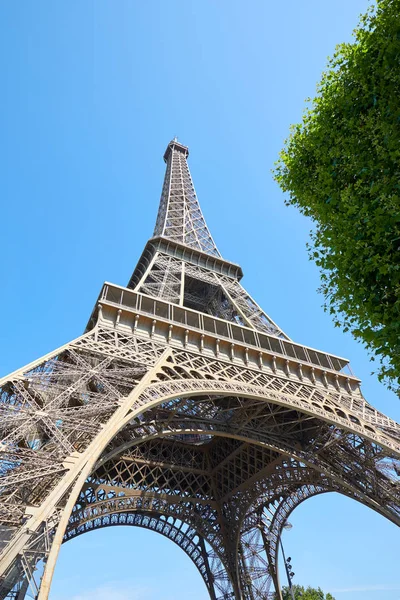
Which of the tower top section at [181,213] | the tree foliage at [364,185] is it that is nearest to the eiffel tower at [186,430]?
the tower top section at [181,213]

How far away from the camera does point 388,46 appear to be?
297 inches

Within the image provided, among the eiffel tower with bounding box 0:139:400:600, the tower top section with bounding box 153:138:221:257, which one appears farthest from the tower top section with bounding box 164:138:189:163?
the eiffel tower with bounding box 0:139:400:600

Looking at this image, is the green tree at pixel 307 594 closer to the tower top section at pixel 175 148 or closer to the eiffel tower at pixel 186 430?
the eiffel tower at pixel 186 430

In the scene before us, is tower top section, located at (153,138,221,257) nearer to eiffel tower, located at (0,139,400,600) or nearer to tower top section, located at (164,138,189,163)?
eiffel tower, located at (0,139,400,600)

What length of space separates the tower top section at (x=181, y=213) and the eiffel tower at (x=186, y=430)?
37 cm

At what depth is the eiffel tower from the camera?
9.82 meters

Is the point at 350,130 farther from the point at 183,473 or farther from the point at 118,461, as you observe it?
the point at 183,473

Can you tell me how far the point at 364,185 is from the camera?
792cm

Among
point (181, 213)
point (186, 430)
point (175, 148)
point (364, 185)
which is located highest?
point (175, 148)

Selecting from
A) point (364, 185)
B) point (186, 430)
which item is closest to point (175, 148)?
point (186, 430)

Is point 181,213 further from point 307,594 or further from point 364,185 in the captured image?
point 307,594

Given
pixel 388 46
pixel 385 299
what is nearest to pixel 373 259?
pixel 385 299

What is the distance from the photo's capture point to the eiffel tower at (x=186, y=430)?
32.2 feet

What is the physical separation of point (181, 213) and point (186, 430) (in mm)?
22501
